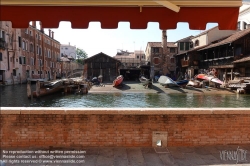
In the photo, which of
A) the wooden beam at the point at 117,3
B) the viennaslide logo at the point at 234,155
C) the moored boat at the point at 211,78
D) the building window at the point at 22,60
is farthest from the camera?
the building window at the point at 22,60

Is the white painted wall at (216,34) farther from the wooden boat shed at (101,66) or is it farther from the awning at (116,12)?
the awning at (116,12)

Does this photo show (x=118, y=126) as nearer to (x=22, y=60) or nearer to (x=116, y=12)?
(x=116, y=12)

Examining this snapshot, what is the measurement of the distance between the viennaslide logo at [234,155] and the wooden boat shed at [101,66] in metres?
32.2

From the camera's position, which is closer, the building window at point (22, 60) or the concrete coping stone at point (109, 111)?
the concrete coping stone at point (109, 111)

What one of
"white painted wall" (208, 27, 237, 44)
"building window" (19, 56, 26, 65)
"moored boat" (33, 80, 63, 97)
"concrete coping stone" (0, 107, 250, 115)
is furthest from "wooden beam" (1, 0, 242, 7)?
"building window" (19, 56, 26, 65)

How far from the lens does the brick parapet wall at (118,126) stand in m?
4.07

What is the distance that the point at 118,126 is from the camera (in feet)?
13.6

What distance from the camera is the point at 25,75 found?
34.5 m

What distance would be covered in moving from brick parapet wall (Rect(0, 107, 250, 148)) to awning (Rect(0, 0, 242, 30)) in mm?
2055

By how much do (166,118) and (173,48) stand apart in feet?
125

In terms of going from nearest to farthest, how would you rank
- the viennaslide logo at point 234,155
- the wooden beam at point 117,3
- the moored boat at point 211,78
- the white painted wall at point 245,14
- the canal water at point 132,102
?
1. the wooden beam at point 117,3
2. the viennaslide logo at point 234,155
3. the canal water at point 132,102
4. the moored boat at point 211,78
5. the white painted wall at point 245,14

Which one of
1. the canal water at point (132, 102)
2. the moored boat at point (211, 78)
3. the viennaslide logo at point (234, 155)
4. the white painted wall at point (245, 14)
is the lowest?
the canal water at point (132, 102)

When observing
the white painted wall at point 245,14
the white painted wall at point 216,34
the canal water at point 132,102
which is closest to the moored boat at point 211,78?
the canal water at point 132,102

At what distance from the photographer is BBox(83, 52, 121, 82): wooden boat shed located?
35.4 m
